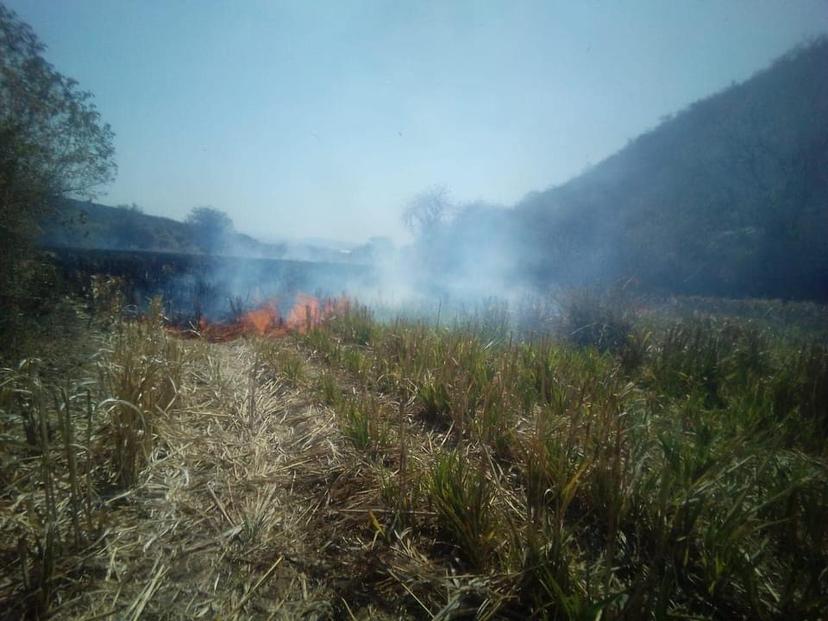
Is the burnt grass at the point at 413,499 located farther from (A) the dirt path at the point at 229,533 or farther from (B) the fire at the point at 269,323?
(B) the fire at the point at 269,323

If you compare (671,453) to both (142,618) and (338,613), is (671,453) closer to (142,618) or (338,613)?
(338,613)

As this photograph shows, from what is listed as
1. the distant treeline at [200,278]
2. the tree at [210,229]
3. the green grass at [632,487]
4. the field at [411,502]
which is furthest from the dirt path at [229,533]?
the tree at [210,229]

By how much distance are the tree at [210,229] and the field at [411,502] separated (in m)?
40.1

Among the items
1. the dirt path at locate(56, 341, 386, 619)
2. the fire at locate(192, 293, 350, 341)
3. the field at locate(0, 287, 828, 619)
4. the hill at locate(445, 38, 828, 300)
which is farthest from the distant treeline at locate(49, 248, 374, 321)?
the hill at locate(445, 38, 828, 300)

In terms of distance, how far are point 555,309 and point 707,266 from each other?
17622mm

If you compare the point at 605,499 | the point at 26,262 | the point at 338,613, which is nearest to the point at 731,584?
the point at 605,499

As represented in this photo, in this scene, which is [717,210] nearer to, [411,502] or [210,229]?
[411,502]

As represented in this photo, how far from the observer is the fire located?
22.0 ft

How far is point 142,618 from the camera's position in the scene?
113 cm

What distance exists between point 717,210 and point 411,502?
1085 inches

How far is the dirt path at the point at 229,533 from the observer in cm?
119

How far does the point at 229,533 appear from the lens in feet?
4.79

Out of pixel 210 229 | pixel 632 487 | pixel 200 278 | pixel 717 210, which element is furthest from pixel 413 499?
pixel 210 229

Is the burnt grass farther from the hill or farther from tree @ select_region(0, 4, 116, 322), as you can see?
the hill
